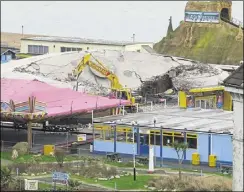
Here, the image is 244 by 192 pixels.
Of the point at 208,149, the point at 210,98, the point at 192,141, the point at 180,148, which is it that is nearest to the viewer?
the point at 180,148

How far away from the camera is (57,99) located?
3331cm

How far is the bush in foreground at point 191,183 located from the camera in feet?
73.6

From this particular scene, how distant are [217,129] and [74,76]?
2129 cm

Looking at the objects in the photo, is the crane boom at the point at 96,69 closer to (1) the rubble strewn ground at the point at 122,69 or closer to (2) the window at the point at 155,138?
(1) the rubble strewn ground at the point at 122,69

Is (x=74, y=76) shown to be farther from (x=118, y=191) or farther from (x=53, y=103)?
(x=118, y=191)

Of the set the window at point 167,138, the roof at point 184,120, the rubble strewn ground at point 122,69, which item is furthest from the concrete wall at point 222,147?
the rubble strewn ground at point 122,69

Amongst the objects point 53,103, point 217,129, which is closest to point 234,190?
point 217,129

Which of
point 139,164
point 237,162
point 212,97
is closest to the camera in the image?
point 237,162

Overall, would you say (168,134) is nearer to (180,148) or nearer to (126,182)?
(180,148)

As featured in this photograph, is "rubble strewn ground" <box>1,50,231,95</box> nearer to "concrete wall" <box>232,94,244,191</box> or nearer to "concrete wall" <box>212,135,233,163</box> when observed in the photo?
"concrete wall" <box>212,135,233,163</box>

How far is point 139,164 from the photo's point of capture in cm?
2844

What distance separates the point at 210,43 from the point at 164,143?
60473mm

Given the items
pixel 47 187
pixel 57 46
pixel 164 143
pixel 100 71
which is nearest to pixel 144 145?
pixel 164 143

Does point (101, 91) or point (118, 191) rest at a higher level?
point (101, 91)
